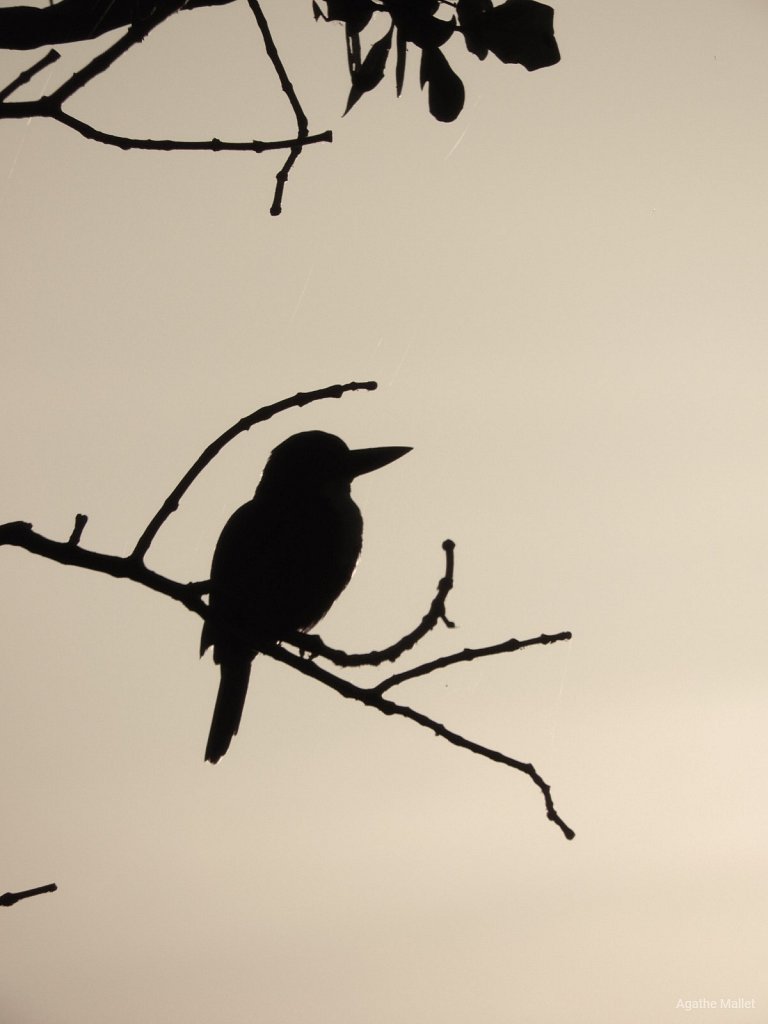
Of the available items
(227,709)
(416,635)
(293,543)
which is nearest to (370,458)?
(293,543)

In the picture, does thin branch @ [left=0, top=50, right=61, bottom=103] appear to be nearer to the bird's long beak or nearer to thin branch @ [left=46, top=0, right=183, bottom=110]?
thin branch @ [left=46, top=0, right=183, bottom=110]

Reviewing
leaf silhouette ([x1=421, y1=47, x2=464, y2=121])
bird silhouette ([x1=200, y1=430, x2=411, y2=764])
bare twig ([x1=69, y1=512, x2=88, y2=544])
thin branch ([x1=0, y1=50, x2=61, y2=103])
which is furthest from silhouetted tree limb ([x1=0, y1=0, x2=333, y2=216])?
bird silhouette ([x1=200, y1=430, x2=411, y2=764])

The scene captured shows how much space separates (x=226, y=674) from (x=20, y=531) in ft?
5.71

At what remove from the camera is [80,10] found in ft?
4.80

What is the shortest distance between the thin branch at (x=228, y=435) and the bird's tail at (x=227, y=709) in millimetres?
1565

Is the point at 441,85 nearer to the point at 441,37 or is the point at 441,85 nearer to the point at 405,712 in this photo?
the point at 441,37

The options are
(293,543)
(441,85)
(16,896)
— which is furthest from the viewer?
(293,543)

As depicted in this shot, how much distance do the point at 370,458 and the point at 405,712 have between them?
64.0 inches

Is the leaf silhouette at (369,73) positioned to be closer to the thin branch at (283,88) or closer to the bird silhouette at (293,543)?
the thin branch at (283,88)

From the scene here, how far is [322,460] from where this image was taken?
3.10m

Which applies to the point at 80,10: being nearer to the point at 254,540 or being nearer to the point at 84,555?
the point at 84,555

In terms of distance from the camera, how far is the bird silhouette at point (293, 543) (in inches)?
117

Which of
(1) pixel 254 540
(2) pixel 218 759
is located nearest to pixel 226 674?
(2) pixel 218 759

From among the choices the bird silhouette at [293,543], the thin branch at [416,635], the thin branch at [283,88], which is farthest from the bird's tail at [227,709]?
the thin branch at [283,88]
